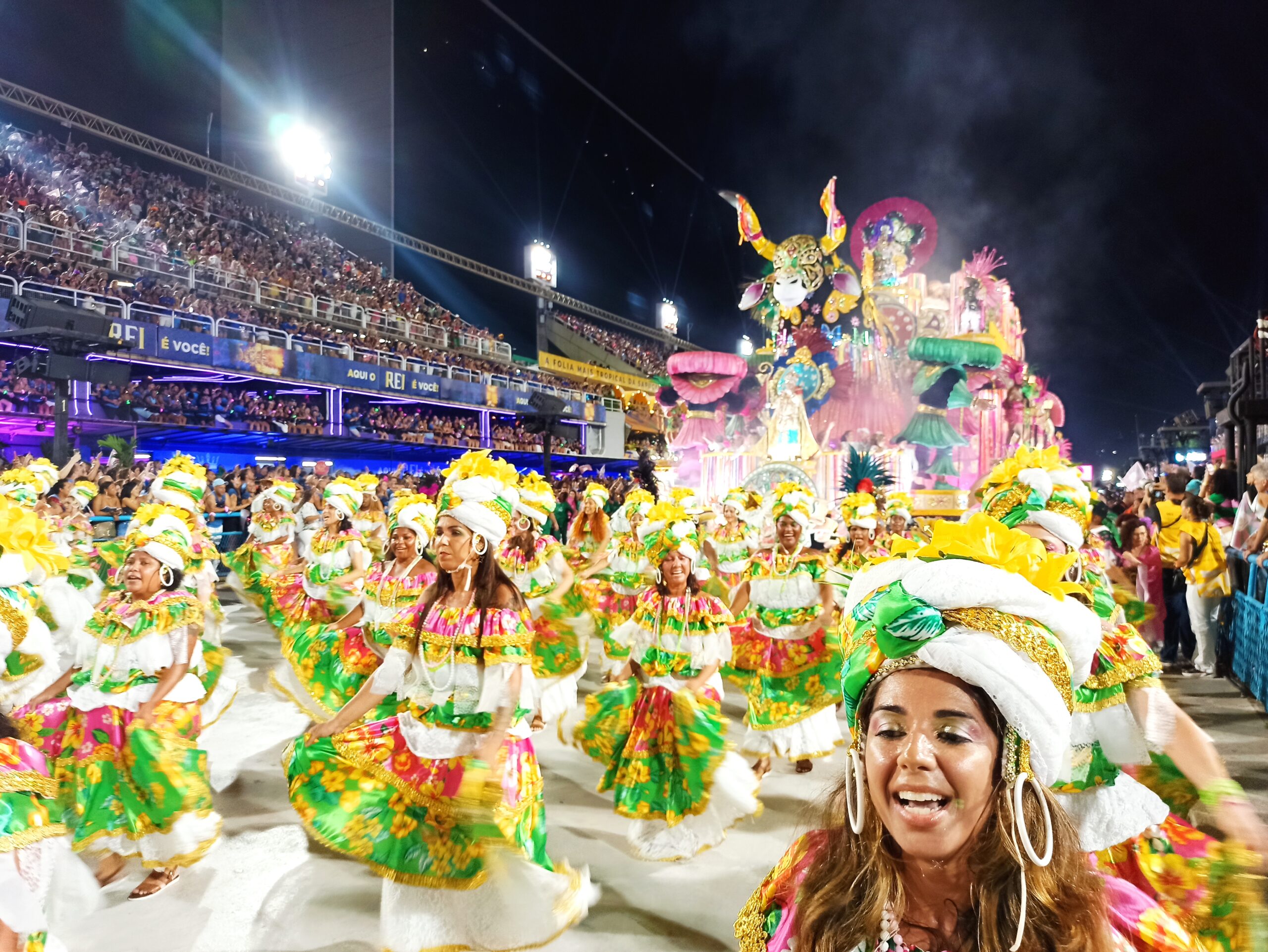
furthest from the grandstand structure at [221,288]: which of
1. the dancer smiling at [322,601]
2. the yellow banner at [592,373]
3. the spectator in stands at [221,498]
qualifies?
the dancer smiling at [322,601]

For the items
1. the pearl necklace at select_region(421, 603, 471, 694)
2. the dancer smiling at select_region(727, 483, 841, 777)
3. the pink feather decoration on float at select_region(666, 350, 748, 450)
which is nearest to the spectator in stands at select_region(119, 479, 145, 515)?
the dancer smiling at select_region(727, 483, 841, 777)

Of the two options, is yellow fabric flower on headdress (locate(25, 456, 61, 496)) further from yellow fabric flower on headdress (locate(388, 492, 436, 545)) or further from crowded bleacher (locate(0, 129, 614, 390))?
crowded bleacher (locate(0, 129, 614, 390))

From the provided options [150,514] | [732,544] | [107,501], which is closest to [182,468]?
[150,514]

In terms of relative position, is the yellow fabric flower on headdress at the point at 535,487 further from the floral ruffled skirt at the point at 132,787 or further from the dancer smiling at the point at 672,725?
the floral ruffled skirt at the point at 132,787

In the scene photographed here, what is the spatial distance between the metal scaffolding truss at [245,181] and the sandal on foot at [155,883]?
947 inches

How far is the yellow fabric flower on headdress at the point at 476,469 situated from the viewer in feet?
13.2

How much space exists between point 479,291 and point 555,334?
18.2ft

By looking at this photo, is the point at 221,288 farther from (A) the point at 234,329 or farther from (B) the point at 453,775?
(B) the point at 453,775

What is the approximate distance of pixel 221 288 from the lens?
22172 mm

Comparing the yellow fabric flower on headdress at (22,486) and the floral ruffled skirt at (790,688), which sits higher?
the yellow fabric flower on headdress at (22,486)

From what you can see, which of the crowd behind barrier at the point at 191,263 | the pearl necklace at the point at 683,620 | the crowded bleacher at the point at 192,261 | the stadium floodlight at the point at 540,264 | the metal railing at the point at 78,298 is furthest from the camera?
the stadium floodlight at the point at 540,264

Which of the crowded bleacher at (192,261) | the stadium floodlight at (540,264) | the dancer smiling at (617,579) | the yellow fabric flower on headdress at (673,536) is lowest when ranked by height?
the dancer smiling at (617,579)

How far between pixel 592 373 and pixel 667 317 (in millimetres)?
17060

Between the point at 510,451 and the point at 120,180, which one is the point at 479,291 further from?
the point at 120,180
